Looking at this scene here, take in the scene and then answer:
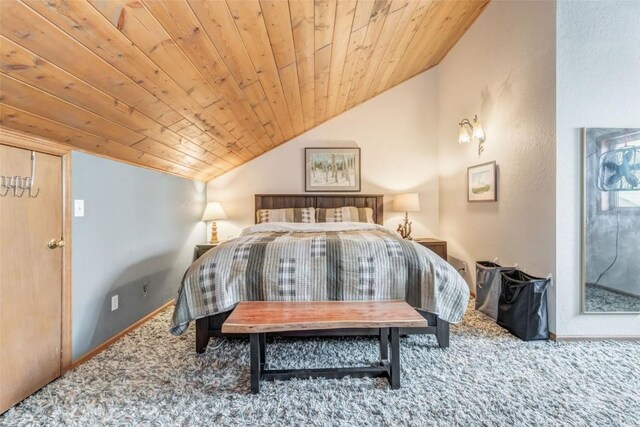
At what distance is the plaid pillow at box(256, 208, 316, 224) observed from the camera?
A: 3.86m

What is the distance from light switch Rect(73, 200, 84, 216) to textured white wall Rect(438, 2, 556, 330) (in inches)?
133

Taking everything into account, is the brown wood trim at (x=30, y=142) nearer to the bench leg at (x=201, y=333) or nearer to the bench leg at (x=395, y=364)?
the bench leg at (x=201, y=333)

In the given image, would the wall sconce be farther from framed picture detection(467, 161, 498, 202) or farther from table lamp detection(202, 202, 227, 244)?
table lamp detection(202, 202, 227, 244)

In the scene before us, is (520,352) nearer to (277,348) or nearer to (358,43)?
(277,348)

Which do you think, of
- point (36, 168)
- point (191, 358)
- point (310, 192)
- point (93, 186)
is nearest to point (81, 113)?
point (36, 168)

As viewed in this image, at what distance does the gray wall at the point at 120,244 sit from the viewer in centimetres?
200

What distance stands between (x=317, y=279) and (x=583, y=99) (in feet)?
7.80

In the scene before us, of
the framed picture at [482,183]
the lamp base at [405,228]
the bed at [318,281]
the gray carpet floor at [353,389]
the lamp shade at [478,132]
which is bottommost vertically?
the gray carpet floor at [353,389]

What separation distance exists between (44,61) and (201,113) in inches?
42.5

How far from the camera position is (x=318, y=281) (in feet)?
6.70

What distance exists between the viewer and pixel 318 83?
2865 mm

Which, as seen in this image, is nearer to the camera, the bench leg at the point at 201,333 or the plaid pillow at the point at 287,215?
the bench leg at the point at 201,333

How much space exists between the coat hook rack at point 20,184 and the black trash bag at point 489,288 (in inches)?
133

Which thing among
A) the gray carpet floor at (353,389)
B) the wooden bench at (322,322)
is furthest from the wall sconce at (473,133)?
the wooden bench at (322,322)
